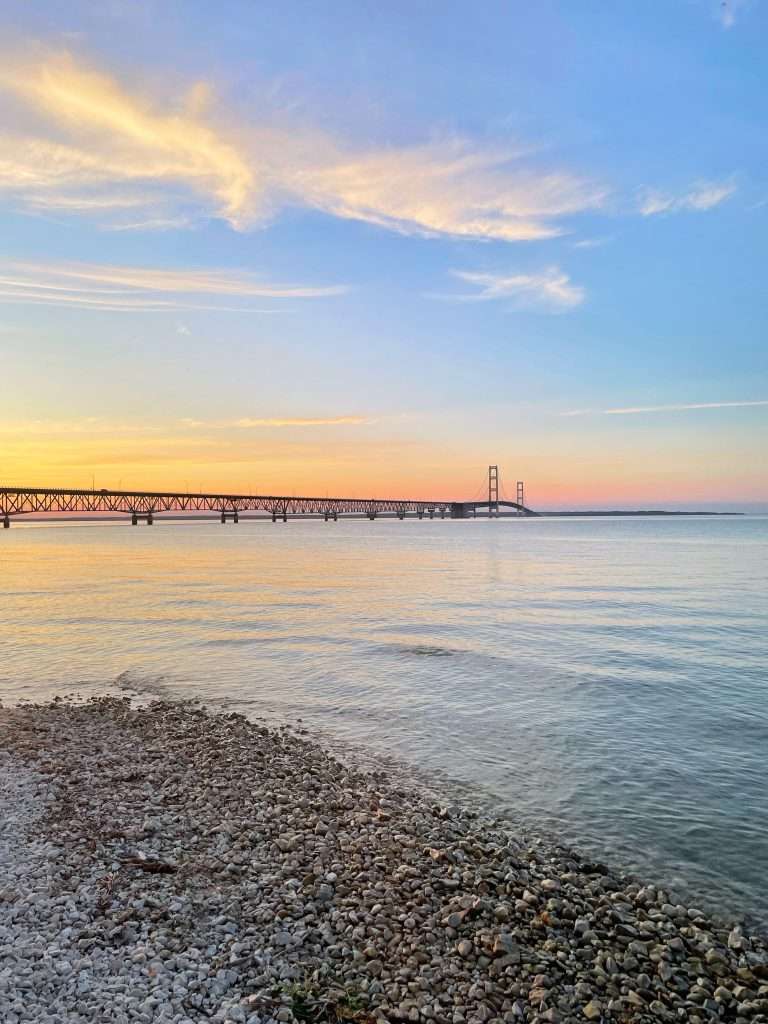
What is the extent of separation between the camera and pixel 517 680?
17672 mm

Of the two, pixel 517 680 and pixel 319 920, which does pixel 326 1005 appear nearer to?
pixel 319 920

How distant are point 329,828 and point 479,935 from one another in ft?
8.37

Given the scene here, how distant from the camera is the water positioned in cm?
919

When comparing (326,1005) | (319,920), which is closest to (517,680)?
(319,920)

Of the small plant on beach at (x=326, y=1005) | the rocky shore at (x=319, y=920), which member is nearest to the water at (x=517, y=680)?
the rocky shore at (x=319, y=920)

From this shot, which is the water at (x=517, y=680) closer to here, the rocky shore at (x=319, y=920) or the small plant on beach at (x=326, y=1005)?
the rocky shore at (x=319, y=920)

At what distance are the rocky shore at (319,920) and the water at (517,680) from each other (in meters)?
1.46

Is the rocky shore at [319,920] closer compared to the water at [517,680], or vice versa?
the rocky shore at [319,920]

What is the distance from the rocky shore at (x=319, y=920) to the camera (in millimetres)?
5055

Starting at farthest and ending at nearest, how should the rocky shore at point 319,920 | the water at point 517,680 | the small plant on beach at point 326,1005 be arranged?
the water at point 517,680, the rocky shore at point 319,920, the small plant on beach at point 326,1005

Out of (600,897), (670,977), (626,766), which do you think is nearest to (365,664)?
(626,766)

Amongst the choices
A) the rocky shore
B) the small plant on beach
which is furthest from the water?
the small plant on beach

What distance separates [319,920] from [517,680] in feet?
40.5

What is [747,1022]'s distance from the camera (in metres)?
5.11
